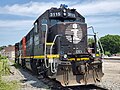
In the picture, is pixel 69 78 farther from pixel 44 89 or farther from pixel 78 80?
pixel 44 89

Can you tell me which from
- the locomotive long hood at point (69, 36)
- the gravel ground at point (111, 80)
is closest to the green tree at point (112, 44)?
the gravel ground at point (111, 80)

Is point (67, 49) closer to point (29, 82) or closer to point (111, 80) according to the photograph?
point (29, 82)

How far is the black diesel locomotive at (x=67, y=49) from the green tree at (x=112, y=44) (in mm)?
90531

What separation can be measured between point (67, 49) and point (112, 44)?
309 feet

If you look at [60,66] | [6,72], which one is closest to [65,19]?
[60,66]

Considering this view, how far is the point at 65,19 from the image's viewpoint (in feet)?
40.5

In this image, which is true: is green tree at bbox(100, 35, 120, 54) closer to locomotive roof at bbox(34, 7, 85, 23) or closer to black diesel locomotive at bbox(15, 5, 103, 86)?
locomotive roof at bbox(34, 7, 85, 23)

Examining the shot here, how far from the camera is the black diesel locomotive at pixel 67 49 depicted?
10219 mm

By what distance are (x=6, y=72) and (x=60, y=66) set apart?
945 cm

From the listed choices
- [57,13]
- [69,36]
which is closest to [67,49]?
[69,36]

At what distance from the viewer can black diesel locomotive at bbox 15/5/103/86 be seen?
33.5 ft

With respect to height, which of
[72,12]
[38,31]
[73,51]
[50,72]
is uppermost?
[72,12]

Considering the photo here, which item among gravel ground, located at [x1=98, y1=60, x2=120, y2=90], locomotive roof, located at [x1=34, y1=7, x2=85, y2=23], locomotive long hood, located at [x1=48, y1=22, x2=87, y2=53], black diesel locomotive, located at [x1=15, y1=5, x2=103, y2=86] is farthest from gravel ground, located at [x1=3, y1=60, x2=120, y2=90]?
locomotive roof, located at [x1=34, y1=7, x2=85, y2=23]

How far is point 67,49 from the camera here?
11391mm
